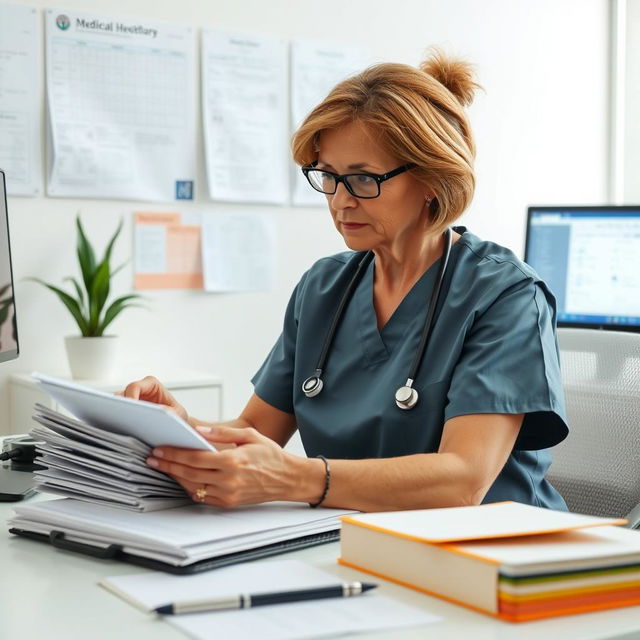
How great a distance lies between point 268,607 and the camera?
84cm

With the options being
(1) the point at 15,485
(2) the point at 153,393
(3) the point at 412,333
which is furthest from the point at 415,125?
(1) the point at 15,485

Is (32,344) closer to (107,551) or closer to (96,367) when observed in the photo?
(96,367)

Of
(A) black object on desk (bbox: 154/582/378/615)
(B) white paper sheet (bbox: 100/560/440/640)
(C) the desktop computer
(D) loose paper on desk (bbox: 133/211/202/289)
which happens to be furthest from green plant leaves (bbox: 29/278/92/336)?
(A) black object on desk (bbox: 154/582/378/615)

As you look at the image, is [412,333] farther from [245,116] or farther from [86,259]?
[245,116]

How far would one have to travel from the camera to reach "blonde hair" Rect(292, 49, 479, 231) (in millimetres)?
1447

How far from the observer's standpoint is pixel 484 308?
1.39 m

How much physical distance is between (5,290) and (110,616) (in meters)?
0.84

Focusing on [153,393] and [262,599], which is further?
[153,393]

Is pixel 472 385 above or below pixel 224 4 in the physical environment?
below

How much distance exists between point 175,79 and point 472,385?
6.46 feet

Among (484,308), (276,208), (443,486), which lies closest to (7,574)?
(443,486)

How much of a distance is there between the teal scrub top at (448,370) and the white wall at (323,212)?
137cm

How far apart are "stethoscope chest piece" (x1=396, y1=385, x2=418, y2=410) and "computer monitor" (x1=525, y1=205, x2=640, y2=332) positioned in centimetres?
147

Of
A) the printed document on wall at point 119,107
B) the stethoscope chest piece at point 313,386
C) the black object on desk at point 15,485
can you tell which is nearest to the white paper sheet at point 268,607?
the black object on desk at point 15,485
